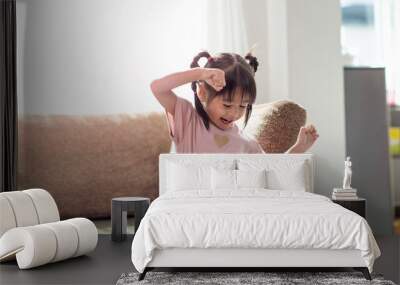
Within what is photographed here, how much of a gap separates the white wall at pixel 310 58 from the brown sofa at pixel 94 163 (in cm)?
154

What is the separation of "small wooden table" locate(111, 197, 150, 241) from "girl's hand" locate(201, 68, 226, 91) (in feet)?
4.47

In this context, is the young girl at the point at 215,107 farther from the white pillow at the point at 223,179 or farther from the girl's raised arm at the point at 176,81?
the white pillow at the point at 223,179

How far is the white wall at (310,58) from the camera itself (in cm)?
582

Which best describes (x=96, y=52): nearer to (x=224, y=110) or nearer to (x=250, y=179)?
(x=224, y=110)

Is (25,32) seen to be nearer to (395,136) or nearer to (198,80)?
(198,80)

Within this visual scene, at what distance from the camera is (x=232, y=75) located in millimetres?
5758

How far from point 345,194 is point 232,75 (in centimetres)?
165

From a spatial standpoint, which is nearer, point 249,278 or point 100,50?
point 249,278

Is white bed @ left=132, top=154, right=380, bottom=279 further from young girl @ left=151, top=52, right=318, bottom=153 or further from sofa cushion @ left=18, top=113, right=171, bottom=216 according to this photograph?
sofa cushion @ left=18, top=113, right=171, bottom=216

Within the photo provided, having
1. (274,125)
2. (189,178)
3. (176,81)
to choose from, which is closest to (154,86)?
(176,81)

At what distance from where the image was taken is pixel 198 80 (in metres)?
5.74

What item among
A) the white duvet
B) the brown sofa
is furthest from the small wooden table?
the white duvet

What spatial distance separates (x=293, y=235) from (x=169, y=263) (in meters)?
0.86

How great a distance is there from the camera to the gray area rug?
12.2ft
